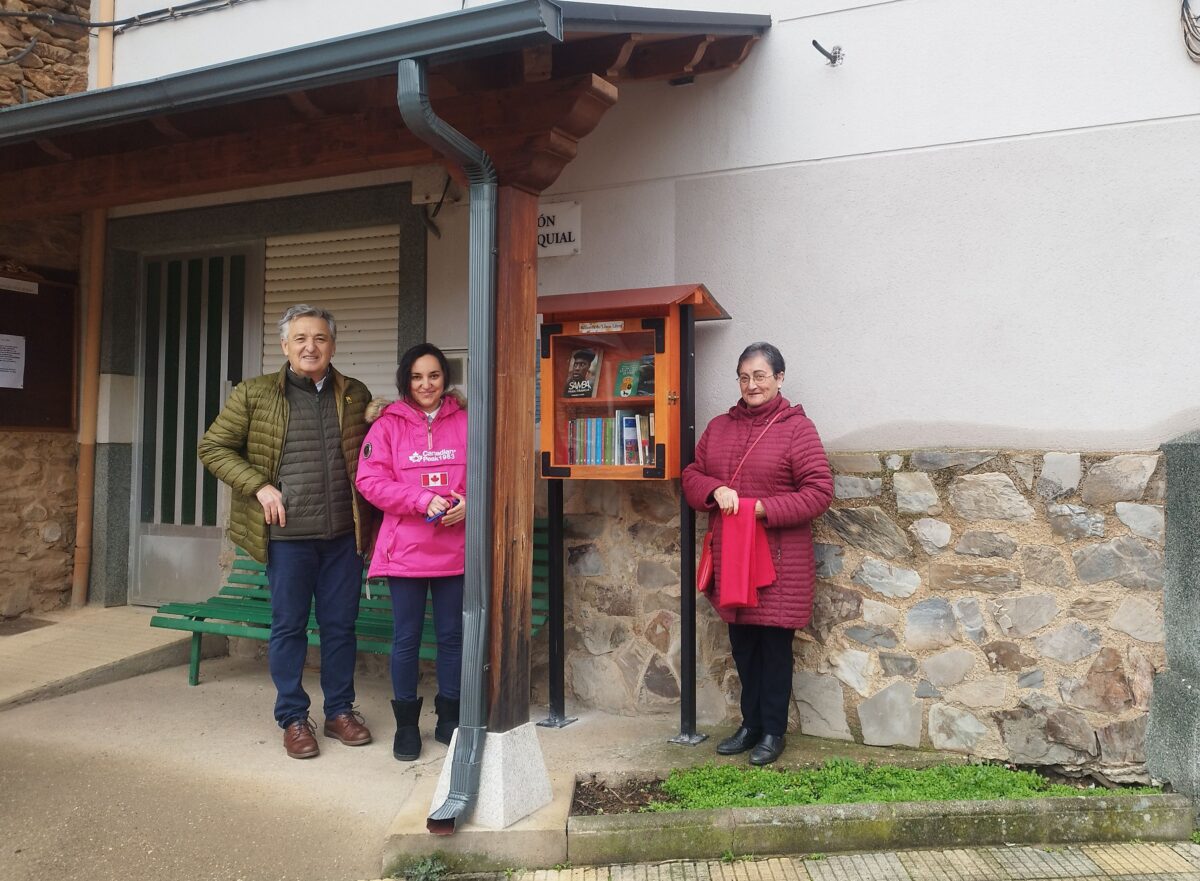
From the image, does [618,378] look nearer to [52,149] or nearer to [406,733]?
[406,733]

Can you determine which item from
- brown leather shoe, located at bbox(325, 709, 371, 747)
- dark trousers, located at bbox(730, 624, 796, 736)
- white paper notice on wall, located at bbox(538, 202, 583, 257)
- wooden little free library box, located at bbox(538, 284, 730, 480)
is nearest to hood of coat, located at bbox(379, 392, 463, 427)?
wooden little free library box, located at bbox(538, 284, 730, 480)

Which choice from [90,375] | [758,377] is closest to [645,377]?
[758,377]

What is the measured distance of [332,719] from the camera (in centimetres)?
426

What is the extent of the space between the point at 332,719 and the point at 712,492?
2.04 meters

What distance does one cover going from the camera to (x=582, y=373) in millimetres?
4328

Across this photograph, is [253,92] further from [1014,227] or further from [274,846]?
[1014,227]

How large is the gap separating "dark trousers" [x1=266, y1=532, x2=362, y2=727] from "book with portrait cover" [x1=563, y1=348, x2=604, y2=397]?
3.99 ft

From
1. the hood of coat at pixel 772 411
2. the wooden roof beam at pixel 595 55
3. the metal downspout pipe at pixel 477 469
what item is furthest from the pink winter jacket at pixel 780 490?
the wooden roof beam at pixel 595 55

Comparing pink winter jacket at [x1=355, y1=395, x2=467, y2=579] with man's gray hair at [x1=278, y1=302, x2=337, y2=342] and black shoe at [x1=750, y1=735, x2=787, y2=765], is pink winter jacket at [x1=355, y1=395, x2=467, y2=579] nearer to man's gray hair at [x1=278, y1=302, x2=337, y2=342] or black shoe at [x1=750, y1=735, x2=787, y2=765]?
man's gray hair at [x1=278, y1=302, x2=337, y2=342]

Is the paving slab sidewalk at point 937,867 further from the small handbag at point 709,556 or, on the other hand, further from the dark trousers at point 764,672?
the small handbag at point 709,556

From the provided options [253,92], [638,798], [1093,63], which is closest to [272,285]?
[253,92]

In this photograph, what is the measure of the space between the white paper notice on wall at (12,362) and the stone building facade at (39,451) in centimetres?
32

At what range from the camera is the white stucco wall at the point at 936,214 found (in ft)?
12.1

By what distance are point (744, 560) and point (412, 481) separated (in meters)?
1.42
